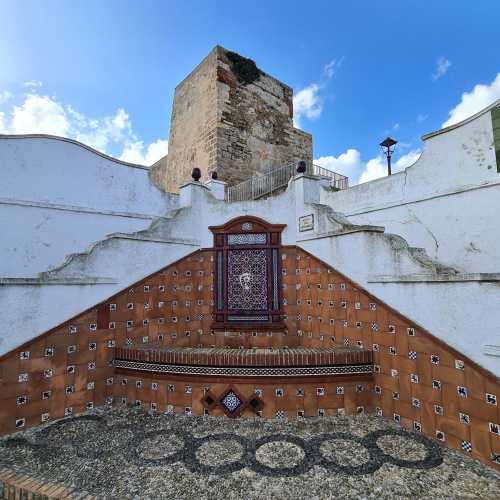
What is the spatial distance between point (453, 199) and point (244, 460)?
620 cm

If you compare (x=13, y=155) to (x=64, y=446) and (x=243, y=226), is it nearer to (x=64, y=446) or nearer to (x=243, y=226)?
(x=243, y=226)

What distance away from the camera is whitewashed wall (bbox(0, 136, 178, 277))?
259 inches

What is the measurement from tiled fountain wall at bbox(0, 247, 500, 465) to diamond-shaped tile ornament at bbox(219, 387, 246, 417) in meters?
0.12

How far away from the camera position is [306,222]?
21.2 ft

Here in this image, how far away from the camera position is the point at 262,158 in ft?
44.8

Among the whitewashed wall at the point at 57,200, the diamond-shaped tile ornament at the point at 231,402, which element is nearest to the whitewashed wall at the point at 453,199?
the diamond-shaped tile ornament at the point at 231,402

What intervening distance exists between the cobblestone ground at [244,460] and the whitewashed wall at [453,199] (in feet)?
12.4

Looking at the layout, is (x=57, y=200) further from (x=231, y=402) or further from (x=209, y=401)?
(x=231, y=402)

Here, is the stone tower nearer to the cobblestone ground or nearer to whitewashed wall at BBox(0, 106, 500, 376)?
whitewashed wall at BBox(0, 106, 500, 376)

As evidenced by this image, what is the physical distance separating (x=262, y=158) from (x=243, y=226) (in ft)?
25.6

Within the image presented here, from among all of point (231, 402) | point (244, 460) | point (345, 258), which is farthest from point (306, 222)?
point (244, 460)

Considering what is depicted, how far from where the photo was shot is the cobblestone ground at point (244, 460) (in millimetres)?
3209

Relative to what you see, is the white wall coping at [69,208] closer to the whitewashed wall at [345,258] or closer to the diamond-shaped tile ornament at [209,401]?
the whitewashed wall at [345,258]

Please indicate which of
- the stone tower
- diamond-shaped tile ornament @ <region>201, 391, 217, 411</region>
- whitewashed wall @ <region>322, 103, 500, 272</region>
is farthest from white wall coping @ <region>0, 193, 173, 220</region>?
whitewashed wall @ <region>322, 103, 500, 272</region>
